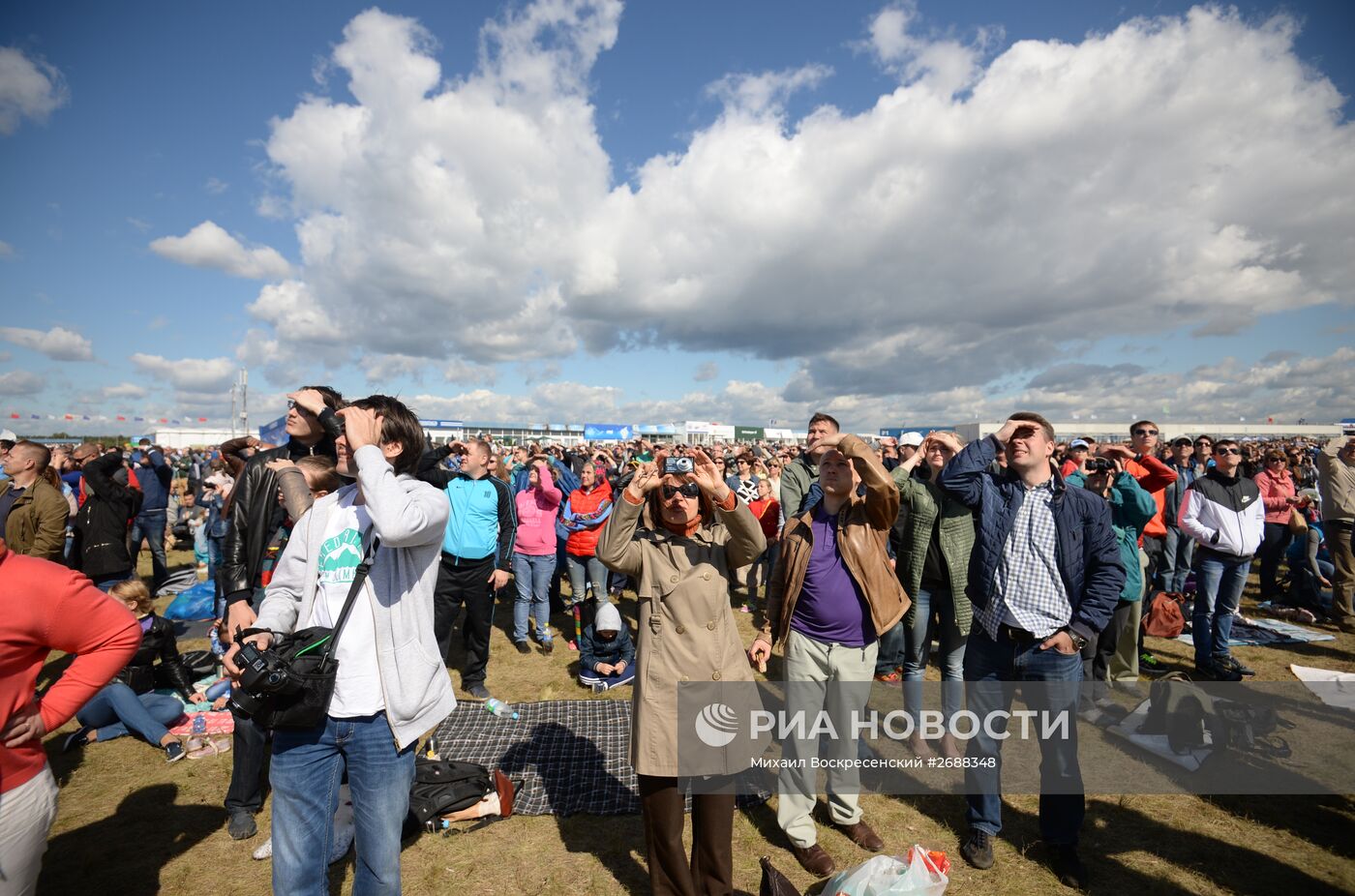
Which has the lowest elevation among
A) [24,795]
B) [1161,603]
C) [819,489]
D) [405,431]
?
[1161,603]

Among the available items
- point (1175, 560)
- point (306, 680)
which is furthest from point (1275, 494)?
point (306, 680)

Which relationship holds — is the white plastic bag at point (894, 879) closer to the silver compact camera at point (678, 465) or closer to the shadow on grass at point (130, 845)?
the silver compact camera at point (678, 465)

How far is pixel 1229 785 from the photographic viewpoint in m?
4.18

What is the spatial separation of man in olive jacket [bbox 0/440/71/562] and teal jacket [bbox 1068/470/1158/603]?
9.53m

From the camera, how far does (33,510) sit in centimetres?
544

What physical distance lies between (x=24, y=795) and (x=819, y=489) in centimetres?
Answer: 370

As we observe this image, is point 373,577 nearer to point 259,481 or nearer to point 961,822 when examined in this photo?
point 259,481

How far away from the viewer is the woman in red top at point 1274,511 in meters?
8.36

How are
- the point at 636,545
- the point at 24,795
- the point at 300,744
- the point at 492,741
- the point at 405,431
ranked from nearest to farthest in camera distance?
the point at 24,795 → the point at 300,744 → the point at 405,431 → the point at 636,545 → the point at 492,741

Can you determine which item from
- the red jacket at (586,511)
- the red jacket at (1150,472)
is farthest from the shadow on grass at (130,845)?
the red jacket at (1150,472)

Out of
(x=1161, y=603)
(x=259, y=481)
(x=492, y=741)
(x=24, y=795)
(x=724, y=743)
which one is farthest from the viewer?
(x=1161, y=603)

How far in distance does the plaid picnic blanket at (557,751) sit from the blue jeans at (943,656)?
1540 mm

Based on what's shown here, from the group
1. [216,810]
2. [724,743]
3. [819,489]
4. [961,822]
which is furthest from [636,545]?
[216,810]

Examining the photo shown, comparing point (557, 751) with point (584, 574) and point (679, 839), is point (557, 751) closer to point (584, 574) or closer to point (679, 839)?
point (679, 839)
